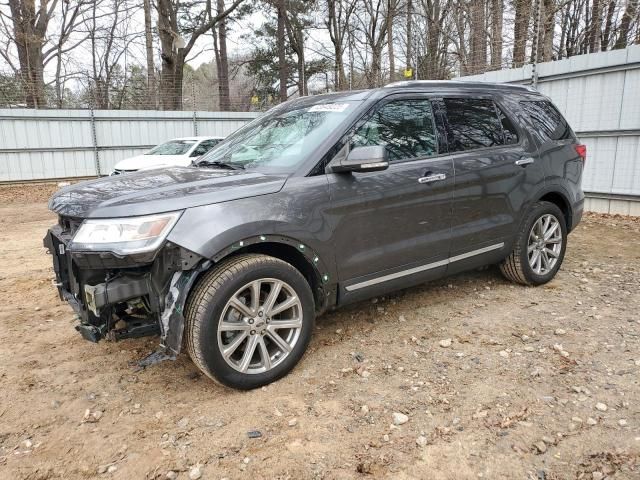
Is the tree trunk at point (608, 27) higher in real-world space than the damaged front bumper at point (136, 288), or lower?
higher

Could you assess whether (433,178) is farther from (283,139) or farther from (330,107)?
(283,139)

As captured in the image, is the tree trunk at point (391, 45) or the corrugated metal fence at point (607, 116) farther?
the tree trunk at point (391, 45)

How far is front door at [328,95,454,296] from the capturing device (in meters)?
3.20

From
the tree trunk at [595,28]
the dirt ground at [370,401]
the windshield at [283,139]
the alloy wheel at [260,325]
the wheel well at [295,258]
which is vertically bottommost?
the dirt ground at [370,401]

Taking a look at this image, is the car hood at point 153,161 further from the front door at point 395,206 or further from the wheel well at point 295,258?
the wheel well at point 295,258

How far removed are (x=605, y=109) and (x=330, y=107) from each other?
6214 mm

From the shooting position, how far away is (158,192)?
108 inches

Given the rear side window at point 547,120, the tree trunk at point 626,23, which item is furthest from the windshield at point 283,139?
the tree trunk at point 626,23

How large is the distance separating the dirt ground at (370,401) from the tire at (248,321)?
0.58ft

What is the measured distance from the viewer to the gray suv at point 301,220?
8.66 ft

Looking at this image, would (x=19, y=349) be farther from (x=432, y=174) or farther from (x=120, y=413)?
(x=432, y=174)

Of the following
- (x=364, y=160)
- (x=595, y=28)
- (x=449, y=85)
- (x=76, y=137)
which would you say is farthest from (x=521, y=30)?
(x=76, y=137)

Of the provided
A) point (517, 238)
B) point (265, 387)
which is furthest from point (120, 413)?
point (517, 238)

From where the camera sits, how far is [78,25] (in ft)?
69.4
